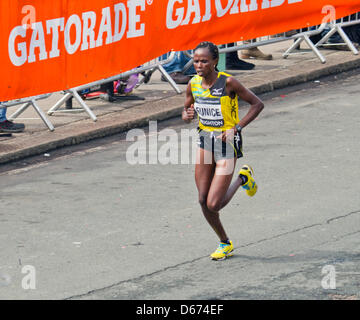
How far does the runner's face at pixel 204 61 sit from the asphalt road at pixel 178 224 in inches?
55.8

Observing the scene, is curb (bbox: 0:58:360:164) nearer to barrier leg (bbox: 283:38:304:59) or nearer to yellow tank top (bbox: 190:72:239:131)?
barrier leg (bbox: 283:38:304:59)

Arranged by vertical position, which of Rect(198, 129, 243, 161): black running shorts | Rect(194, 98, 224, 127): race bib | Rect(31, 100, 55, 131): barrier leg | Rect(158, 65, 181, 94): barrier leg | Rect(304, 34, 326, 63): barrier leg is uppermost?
Rect(304, 34, 326, 63): barrier leg

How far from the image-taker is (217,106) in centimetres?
812

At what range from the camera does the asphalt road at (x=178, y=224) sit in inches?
292

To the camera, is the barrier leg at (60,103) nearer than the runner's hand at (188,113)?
No

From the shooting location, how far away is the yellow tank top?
8.13 metres

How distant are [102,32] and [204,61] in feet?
15.3

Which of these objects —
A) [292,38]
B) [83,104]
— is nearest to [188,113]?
[83,104]

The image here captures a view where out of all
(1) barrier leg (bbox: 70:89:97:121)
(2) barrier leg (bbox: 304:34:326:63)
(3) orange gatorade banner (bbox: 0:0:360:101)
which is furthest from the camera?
(2) barrier leg (bbox: 304:34:326:63)

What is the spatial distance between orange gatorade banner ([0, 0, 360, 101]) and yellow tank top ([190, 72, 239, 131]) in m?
3.76

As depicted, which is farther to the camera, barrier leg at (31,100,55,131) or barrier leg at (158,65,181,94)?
barrier leg at (158,65,181,94)

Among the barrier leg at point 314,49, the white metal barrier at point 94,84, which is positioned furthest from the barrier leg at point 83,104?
the barrier leg at point 314,49

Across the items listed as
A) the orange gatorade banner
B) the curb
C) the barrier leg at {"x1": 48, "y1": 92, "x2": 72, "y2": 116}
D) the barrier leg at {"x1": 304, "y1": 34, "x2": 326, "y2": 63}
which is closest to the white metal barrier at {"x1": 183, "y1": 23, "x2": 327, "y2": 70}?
the barrier leg at {"x1": 304, "y1": 34, "x2": 326, "y2": 63}

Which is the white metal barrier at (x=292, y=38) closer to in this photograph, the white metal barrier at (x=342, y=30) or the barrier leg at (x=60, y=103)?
the white metal barrier at (x=342, y=30)
